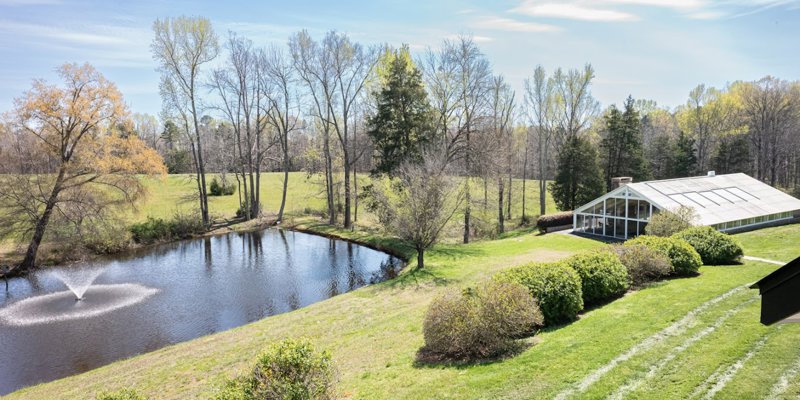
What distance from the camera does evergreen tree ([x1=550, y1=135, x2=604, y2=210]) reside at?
31.2 metres

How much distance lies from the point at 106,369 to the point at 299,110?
87.2ft

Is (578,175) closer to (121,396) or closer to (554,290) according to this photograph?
(554,290)

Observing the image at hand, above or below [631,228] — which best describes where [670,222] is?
above

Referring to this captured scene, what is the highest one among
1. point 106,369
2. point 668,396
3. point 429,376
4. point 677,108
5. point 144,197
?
point 677,108

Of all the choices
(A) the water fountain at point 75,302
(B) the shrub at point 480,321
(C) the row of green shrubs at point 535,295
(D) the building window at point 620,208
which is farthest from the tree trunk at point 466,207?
(A) the water fountain at point 75,302

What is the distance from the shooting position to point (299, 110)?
3491cm

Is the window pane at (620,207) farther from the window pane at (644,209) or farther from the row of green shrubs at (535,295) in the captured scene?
the row of green shrubs at (535,295)

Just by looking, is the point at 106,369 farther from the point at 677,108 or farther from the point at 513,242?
the point at 677,108

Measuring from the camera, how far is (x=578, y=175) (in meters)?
31.5

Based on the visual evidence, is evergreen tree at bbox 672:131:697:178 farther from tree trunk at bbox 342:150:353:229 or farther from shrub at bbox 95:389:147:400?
shrub at bbox 95:389:147:400

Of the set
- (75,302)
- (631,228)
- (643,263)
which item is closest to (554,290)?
(643,263)

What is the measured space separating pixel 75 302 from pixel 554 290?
17.9 m

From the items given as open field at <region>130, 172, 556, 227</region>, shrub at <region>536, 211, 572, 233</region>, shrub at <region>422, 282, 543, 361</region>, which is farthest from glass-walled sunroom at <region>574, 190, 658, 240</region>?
shrub at <region>422, 282, 543, 361</region>

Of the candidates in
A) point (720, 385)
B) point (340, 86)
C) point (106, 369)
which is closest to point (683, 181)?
point (720, 385)
